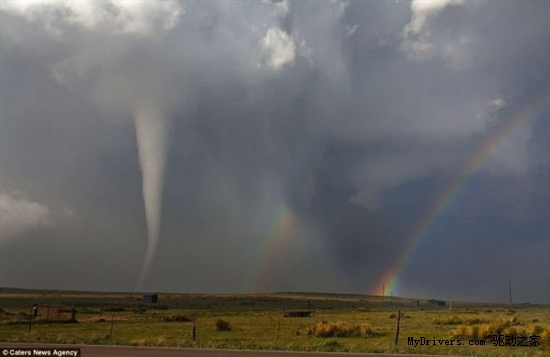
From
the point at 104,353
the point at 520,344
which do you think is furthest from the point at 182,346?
the point at 520,344

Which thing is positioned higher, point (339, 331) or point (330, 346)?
point (339, 331)

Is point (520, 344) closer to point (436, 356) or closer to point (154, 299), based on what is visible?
point (436, 356)

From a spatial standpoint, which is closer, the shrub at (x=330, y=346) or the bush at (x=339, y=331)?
the shrub at (x=330, y=346)

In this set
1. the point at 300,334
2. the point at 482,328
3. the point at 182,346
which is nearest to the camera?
the point at 182,346

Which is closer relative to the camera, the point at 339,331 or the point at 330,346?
the point at 330,346

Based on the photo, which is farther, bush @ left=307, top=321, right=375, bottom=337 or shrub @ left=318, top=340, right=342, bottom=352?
bush @ left=307, top=321, right=375, bottom=337

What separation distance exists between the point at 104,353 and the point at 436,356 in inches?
634

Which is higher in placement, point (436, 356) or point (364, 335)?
point (364, 335)

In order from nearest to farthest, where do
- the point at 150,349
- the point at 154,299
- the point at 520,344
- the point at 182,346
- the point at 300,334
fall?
the point at 150,349 → the point at 182,346 → the point at 520,344 → the point at 300,334 → the point at 154,299

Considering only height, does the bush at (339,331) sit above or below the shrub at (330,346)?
above

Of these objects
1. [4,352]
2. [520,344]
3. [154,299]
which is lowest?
[4,352]

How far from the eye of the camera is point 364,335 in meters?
46.3

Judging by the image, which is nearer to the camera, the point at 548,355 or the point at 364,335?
the point at 548,355

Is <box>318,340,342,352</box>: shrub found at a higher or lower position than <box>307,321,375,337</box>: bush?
lower
